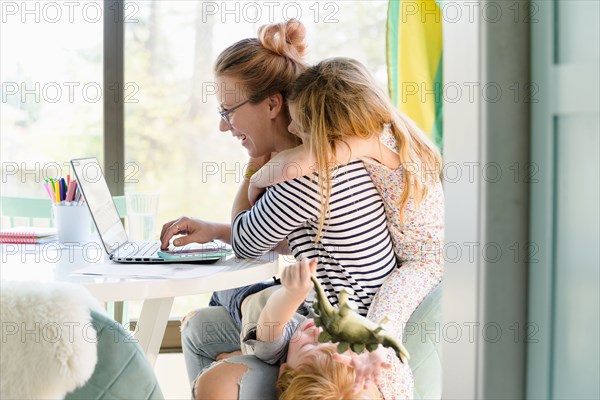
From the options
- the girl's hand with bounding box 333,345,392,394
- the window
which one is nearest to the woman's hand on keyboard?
the girl's hand with bounding box 333,345,392,394

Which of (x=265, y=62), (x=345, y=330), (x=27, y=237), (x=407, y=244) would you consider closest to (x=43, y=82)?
(x=27, y=237)

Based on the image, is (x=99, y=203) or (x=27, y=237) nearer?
(x=99, y=203)

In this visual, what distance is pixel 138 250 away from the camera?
1.77 meters

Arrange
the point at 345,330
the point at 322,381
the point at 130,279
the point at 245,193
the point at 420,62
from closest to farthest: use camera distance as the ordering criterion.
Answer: the point at 345,330 → the point at 322,381 → the point at 130,279 → the point at 245,193 → the point at 420,62

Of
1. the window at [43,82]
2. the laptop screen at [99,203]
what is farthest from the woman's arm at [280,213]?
the window at [43,82]

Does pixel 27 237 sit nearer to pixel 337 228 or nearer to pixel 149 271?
pixel 149 271

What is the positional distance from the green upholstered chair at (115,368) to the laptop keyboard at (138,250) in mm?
731

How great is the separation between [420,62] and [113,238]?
1247 millimetres

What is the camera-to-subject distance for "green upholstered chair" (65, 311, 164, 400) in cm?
90

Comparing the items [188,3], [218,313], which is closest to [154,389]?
[218,313]

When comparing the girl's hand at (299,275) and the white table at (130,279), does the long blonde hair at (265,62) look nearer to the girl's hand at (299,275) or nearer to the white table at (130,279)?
the white table at (130,279)

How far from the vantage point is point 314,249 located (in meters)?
1.66

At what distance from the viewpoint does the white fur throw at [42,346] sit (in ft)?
2.76

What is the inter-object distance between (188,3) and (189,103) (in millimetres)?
563
